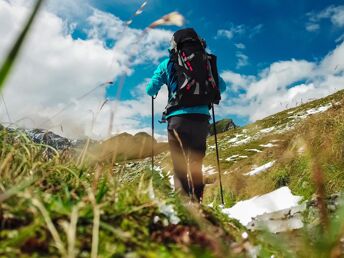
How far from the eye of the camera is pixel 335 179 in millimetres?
9539

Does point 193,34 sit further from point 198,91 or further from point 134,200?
point 134,200

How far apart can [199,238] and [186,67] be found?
22.8 feet

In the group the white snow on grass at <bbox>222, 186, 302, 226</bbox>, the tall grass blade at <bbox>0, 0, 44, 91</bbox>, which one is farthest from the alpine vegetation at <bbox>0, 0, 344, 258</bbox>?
the white snow on grass at <bbox>222, 186, 302, 226</bbox>

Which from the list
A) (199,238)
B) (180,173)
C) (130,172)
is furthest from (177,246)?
A: (180,173)

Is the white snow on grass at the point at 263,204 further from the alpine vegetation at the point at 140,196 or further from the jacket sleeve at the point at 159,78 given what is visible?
the jacket sleeve at the point at 159,78

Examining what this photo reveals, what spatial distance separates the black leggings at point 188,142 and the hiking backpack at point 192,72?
0.31 m

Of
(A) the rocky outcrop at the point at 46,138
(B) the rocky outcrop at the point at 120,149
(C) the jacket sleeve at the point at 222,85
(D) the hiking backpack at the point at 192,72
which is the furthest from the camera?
(C) the jacket sleeve at the point at 222,85

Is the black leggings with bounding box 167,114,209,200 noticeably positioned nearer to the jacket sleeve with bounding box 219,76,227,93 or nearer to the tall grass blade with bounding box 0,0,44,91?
the jacket sleeve with bounding box 219,76,227,93

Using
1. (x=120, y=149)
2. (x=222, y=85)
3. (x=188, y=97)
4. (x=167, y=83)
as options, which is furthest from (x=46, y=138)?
(x=222, y=85)

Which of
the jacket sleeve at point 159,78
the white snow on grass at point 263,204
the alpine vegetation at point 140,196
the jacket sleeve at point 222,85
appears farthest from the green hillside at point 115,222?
the white snow on grass at point 263,204

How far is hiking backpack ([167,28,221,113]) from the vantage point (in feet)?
27.9

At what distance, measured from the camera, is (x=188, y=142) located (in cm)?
873

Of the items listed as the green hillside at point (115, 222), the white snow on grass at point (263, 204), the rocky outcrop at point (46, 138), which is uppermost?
the rocky outcrop at point (46, 138)

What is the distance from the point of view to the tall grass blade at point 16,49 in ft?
2.61
